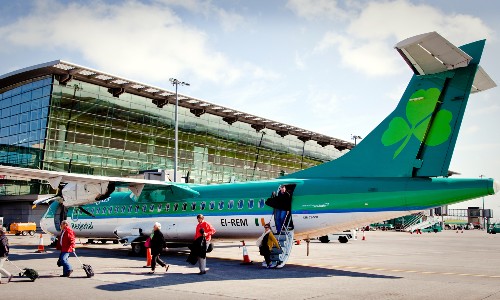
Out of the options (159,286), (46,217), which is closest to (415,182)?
(159,286)

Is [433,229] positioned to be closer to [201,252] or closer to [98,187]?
[98,187]

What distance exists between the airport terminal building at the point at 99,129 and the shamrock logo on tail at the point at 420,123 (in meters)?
28.6

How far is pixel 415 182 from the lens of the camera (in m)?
13.4

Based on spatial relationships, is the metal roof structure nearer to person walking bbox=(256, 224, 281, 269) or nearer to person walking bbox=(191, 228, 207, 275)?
person walking bbox=(256, 224, 281, 269)

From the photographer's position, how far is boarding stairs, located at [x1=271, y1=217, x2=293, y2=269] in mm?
15398

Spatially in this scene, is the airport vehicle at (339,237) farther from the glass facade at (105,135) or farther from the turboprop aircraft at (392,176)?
the turboprop aircraft at (392,176)

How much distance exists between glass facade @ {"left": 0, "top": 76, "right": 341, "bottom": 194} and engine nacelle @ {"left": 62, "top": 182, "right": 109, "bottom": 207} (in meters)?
22.7

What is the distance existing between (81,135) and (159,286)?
41.4m

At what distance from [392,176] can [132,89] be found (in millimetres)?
41785

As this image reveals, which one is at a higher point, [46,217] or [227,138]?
[227,138]

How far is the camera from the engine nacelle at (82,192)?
20.0m

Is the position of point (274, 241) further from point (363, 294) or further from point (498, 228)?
point (498, 228)

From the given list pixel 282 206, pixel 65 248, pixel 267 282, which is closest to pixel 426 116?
pixel 282 206

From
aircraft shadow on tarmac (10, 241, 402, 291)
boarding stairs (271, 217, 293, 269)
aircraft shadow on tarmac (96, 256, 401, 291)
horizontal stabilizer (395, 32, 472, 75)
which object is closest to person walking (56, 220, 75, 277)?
aircraft shadow on tarmac (10, 241, 402, 291)
